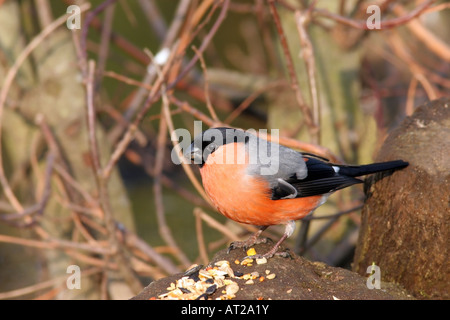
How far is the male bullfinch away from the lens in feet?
9.10

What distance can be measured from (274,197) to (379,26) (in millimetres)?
1231

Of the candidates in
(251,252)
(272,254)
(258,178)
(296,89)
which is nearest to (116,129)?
(296,89)

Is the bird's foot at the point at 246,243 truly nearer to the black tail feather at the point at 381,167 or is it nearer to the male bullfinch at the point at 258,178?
the male bullfinch at the point at 258,178

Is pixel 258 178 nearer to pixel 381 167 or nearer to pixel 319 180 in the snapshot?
pixel 319 180

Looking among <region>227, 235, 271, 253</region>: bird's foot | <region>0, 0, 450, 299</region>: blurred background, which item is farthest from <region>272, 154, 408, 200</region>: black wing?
<region>0, 0, 450, 299</region>: blurred background

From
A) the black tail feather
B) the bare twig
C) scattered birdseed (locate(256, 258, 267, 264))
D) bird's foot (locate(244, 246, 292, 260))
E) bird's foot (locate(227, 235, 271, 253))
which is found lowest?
scattered birdseed (locate(256, 258, 267, 264))

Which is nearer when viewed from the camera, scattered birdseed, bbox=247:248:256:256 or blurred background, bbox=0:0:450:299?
scattered birdseed, bbox=247:248:256:256

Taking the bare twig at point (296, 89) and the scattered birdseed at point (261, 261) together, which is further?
the bare twig at point (296, 89)

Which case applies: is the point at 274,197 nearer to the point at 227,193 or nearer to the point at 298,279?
the point at 227,193

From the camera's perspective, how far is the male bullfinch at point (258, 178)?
2.77 m

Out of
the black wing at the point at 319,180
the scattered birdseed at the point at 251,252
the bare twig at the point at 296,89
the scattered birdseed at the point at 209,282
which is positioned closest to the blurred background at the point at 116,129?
the bare twig at the point at 296,89

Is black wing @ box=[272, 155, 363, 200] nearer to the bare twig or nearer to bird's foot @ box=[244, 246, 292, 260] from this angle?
bird's foot @ box=[244, 246, 292, 260]

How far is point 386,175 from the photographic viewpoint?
9.07 feet

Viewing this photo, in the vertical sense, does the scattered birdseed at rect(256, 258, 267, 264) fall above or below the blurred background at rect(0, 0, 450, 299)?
below
